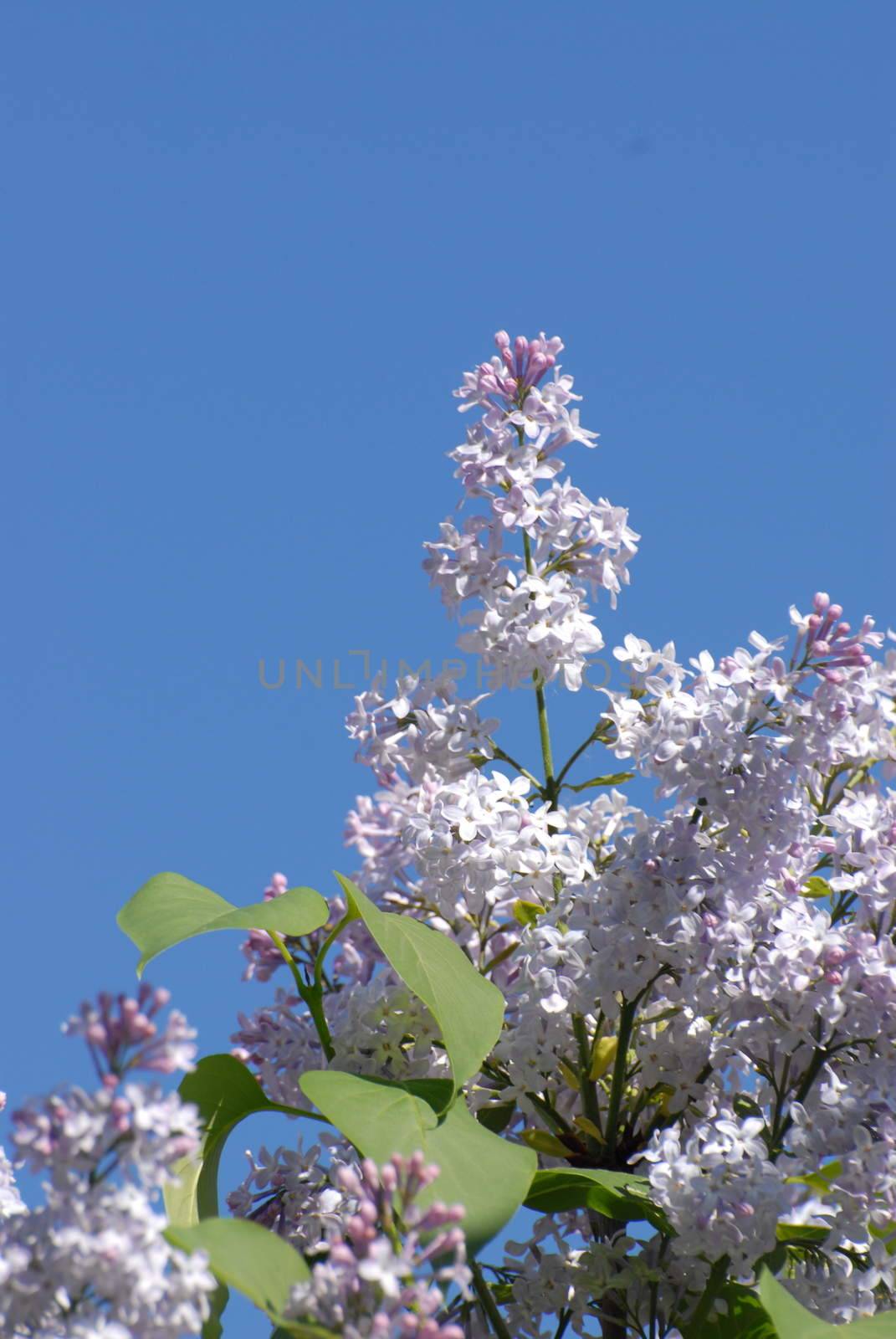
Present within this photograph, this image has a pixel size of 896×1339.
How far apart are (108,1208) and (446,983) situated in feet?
1.51

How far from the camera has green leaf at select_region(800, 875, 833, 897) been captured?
Result: 4.53 ft

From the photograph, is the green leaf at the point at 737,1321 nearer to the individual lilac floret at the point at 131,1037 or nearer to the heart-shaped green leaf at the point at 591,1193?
the heart-shaped green leaf at the point at 591,1193

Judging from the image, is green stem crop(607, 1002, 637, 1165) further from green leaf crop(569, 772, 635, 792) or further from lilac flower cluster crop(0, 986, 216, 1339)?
lilac flower cluster crop(0, 986, 216, 1339)

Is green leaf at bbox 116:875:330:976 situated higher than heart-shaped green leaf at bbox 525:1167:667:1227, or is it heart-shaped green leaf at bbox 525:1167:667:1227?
green leaf at bbox 116:875:330:976

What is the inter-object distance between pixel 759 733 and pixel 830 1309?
0.45 m

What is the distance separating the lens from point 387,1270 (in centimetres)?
74

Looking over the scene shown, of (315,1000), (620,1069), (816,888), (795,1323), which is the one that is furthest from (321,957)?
(795,1323)

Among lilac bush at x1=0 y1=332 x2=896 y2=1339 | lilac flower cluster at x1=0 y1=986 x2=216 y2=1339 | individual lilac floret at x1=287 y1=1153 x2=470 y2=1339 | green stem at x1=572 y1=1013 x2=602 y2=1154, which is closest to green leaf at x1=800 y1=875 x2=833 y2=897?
lilac bush at x1=0 y1=332 x2=896 y2=1339

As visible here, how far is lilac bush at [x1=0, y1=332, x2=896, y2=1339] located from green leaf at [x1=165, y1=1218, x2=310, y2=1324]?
137 millimetres

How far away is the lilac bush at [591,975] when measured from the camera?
1119 millimetres

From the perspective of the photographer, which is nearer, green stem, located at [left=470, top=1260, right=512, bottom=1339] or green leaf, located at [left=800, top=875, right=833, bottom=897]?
green stem, located at [left=470, top=1260, right=512, bottom=1339]

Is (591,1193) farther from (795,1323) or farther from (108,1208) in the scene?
(108,1208)

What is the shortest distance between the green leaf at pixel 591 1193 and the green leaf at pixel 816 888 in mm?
309

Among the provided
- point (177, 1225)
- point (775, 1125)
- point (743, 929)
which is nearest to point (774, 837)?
point (743, 929)
